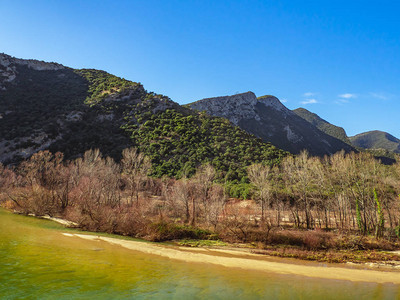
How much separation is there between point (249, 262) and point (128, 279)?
43.2ft

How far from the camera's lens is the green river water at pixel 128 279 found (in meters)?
14.7

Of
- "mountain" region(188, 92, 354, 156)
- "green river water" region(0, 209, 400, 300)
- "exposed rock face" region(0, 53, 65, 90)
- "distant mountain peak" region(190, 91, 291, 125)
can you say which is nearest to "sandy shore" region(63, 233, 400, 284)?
"green river water" region(0, 209, 400, 300)

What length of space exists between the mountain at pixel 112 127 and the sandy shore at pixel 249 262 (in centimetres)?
3410

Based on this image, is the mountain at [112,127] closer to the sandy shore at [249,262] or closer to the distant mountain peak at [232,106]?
the sandy shore at [249,262]

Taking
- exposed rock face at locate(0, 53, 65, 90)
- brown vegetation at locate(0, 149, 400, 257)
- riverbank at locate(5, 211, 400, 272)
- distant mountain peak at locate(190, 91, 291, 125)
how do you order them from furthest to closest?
distant mountain peak at locate(190, 91, 291, 125) < exposed rock face at locate(0, 53, 65, 90) < brown vegetation at locate(0, 149, 400, 257) < riverbank at locate(5, 211, 400, 272)

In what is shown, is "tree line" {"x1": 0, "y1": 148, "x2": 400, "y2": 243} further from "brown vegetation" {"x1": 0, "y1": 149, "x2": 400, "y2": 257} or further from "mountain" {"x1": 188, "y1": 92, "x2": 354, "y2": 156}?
"mountain" {"x1": 188, "y1": 92, "x2": 354, "y2": 156}

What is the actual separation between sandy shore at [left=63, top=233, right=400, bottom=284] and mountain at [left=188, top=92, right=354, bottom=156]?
4351 inches

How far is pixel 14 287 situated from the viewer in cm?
1386

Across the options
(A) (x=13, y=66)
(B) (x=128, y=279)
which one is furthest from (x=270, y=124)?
(B) (x=128, y=279)

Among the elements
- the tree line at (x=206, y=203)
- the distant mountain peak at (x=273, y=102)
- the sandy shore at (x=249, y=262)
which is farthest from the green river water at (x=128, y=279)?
the distant mountain peak at (x=273, y=102)

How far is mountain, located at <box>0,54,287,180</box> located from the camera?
231 feet

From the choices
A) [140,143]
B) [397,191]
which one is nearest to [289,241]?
[397,191]

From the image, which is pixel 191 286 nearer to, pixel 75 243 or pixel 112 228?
pixel 75 243

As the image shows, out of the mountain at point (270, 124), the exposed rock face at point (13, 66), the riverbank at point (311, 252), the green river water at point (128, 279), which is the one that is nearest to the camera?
the green river water at point (128, 279)
